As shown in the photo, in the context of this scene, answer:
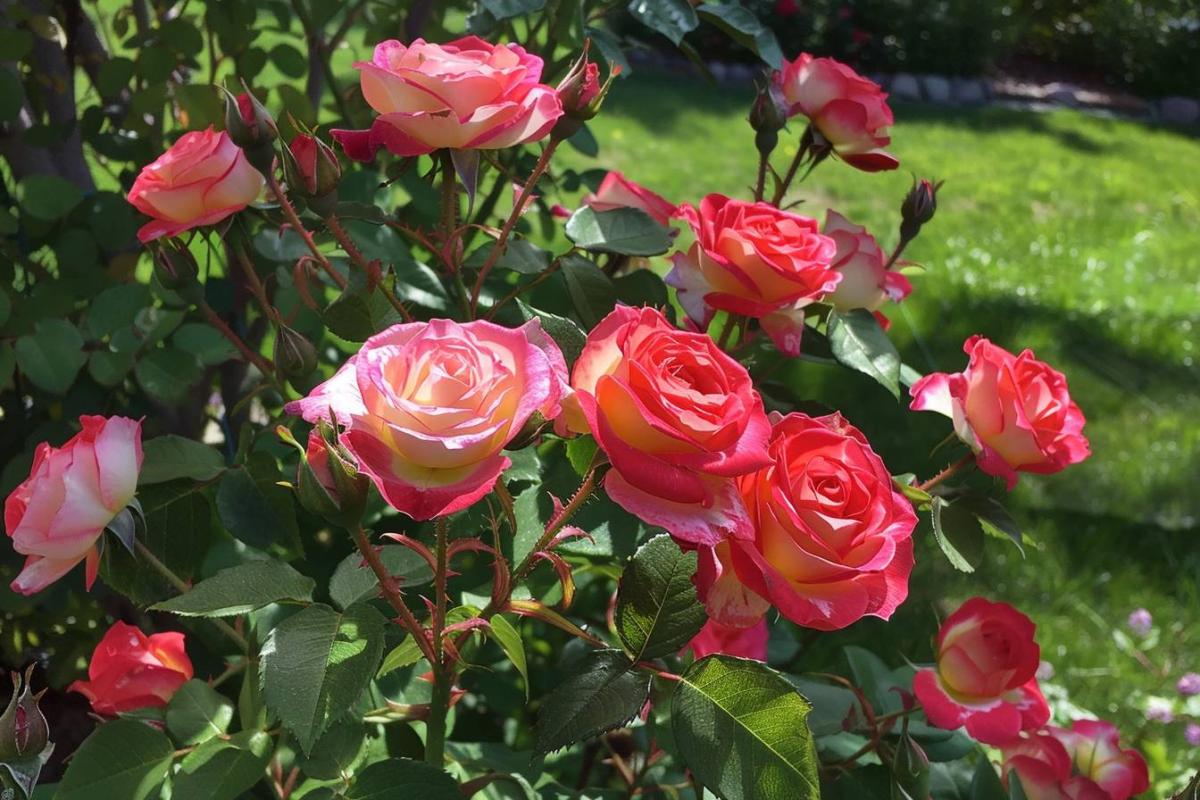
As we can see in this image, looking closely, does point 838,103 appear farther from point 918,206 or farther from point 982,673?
point 982,673

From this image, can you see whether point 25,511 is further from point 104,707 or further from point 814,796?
point 814,796

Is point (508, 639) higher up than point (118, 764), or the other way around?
point (508, 639)

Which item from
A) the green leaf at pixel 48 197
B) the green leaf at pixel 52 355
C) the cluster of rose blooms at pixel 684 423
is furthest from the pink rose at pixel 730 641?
the green leaf at pixel 48 197

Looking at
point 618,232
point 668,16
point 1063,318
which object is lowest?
point 1063,318

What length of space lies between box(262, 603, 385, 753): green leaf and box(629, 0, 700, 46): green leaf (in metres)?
0.57

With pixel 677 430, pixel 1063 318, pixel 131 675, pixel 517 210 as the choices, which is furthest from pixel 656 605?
pixel 1063 318

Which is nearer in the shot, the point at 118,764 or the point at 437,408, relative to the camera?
the point at 437,408

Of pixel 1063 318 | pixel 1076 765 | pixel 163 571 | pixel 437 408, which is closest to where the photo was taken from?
pixel 437 408

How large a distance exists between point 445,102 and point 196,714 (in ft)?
1.41

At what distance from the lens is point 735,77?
587cm

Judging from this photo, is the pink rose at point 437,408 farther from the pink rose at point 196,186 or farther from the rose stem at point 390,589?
the pink rose at point 196,186

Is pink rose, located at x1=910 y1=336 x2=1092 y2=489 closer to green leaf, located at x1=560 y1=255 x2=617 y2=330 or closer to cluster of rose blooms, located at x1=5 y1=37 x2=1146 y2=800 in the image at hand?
cluster of rose blooms, located at x1=5 y1=37 x2=1146 y2=800

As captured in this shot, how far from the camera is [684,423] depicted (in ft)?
1.57

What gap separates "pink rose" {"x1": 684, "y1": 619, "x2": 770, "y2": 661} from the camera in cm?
82
